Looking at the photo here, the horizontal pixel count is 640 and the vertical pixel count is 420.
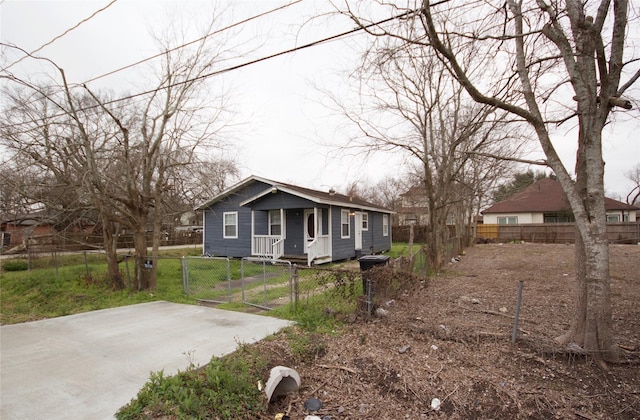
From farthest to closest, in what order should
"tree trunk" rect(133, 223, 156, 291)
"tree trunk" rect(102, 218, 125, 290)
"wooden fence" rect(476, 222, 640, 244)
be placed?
"wooden fence" rect(476, 222, 640, 244) < "tree trunk" rect(102, 218, 125, 290) < "tree trunk" rect(133, 223, 156, 291)

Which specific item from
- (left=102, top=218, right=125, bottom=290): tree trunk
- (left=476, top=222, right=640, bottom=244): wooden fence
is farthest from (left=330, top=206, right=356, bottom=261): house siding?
(left=476, top=222, right=640, bottom=244): wooden fence

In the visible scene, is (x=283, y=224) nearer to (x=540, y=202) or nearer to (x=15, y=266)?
(x=15, y=266)

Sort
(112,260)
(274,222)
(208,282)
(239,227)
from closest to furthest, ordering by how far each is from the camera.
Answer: (112,260)
(208,282)
(274,222)
(239,227)

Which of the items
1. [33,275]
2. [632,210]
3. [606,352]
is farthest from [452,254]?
[632,210]

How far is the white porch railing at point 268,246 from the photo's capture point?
14.7m

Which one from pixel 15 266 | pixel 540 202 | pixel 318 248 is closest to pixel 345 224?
pixel 318 248

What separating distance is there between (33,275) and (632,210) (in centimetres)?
4136

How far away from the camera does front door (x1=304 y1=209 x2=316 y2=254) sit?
14.6 meters

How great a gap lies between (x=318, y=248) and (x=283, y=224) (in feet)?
6.77

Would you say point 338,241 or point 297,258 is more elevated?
point 338,241

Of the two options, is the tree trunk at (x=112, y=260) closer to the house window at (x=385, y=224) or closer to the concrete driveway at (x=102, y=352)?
the concrete driveway at (x=102, y=352)

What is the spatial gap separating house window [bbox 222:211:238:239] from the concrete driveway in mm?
10005

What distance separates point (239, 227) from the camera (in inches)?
667

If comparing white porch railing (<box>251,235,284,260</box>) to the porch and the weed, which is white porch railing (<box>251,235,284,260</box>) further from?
the weed
